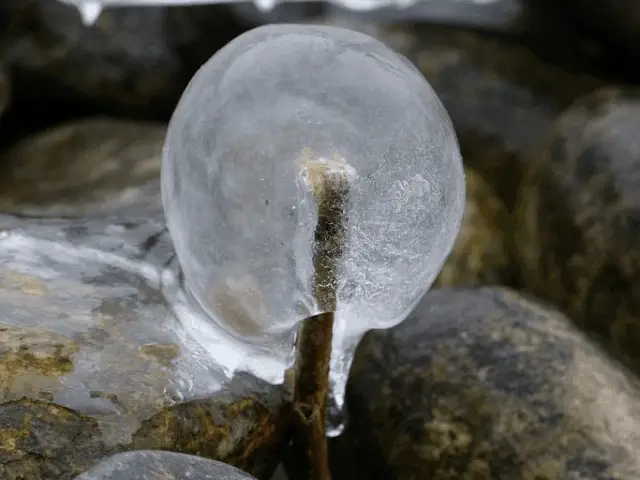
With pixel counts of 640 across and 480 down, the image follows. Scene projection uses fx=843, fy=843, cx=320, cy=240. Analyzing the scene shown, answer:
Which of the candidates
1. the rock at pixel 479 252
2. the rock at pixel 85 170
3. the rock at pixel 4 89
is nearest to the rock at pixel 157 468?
the rock at pixel 85 170

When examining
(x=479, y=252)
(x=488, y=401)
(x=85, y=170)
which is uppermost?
(x=488, y=401)

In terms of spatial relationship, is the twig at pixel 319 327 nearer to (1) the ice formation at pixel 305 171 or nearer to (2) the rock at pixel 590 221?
(1) the ice formation at pixel 305 171

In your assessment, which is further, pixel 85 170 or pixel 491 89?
pixel 491 89

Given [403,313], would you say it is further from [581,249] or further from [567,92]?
[567,92]

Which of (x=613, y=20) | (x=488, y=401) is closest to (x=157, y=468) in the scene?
(x=488, y=401)

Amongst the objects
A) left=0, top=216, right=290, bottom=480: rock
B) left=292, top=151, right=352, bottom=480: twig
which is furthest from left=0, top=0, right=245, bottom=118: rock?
left=292, top=151, right=352, bottom=480: twig

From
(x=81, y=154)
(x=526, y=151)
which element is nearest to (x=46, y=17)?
(x=81, y=154)

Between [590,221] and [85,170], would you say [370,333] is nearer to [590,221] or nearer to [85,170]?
[590,221]

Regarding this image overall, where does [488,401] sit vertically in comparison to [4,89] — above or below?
above
